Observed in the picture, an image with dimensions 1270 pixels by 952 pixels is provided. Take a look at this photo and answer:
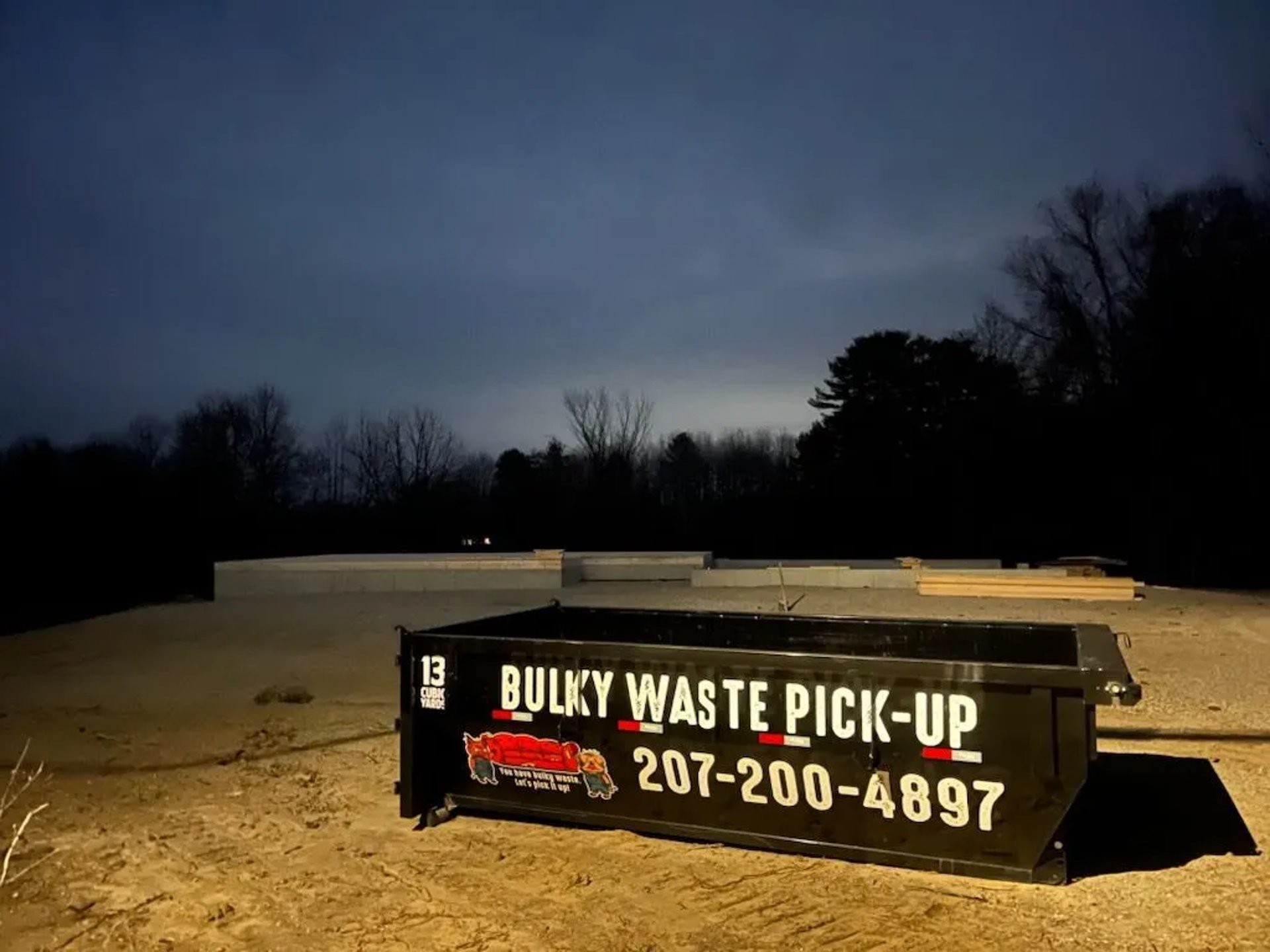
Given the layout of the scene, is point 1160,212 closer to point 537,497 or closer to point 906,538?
point 906,538

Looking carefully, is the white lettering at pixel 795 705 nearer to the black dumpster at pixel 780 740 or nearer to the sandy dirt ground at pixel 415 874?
the black dumpster at pixel 780 740

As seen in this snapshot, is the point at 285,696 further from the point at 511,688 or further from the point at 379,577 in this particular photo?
the point at 379,577

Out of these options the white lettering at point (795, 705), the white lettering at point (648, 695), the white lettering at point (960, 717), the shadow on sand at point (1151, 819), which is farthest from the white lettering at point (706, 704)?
the shadow on sand at point (1151, 819)

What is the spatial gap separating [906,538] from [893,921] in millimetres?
35233

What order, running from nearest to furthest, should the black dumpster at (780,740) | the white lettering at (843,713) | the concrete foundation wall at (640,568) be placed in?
the black dumpster at (780,740), the white lettering at (843,713), the concrete foundation wall at (640,568)

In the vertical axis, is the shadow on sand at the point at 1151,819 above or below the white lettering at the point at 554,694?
below

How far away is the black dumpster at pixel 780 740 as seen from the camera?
4.10m

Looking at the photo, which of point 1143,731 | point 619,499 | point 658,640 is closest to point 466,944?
point 658,640

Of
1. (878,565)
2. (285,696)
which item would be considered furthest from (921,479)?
(285,696)

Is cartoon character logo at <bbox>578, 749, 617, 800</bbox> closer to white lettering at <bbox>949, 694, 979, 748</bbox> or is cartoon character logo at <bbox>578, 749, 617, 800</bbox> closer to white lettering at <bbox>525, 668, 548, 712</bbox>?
white lettering at <bbox>525, 668, 548, 712</bbox>

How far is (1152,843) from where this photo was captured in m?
4.80

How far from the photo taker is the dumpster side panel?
4113 millimetres


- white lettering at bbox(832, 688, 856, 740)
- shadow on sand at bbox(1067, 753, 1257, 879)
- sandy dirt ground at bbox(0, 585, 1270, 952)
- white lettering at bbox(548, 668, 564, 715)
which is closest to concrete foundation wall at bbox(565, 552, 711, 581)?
sandy dirt ground at bbox(0, 585, 1270, 952)

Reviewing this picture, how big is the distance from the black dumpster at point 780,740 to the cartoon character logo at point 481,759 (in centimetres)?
1
